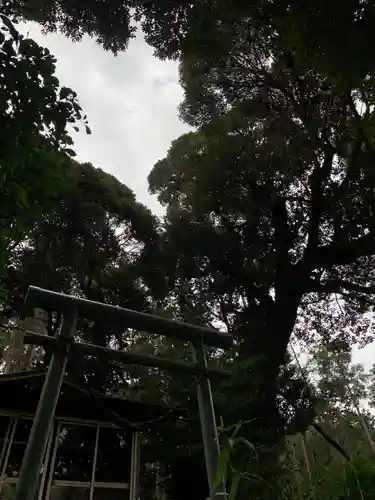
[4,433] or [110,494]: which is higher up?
[4,433]

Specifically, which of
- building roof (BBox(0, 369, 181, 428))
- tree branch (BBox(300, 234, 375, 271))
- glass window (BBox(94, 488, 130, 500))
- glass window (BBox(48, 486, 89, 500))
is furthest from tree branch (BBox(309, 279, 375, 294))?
glass window (BBox(48, 486, 89, 500))

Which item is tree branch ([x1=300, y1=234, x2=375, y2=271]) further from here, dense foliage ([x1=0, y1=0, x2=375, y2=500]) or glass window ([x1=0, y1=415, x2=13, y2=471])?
glass window ([x1=0, y1=415, x2=13, y2=471])

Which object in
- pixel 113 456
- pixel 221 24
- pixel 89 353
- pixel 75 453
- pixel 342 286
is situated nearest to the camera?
pixel 89 353

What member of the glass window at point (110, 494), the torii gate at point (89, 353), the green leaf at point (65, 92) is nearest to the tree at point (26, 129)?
the green leaf at point (65, 92)

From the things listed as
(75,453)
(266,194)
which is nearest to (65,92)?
(75,453)

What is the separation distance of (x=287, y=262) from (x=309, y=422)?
261 cm

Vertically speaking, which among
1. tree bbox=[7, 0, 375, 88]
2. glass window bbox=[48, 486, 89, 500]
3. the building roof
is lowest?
glass window bbox=[48, 486, 89, 500]

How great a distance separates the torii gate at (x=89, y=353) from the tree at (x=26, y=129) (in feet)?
1.19

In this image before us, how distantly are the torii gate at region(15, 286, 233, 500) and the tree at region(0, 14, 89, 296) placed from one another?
1.19ft

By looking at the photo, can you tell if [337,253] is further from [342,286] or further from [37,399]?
[37,399]

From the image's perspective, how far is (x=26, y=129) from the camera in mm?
1817

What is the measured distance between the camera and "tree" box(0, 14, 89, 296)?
5.81 feet

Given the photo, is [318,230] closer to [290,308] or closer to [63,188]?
[290,308]

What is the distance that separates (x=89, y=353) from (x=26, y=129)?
1.11 metres
